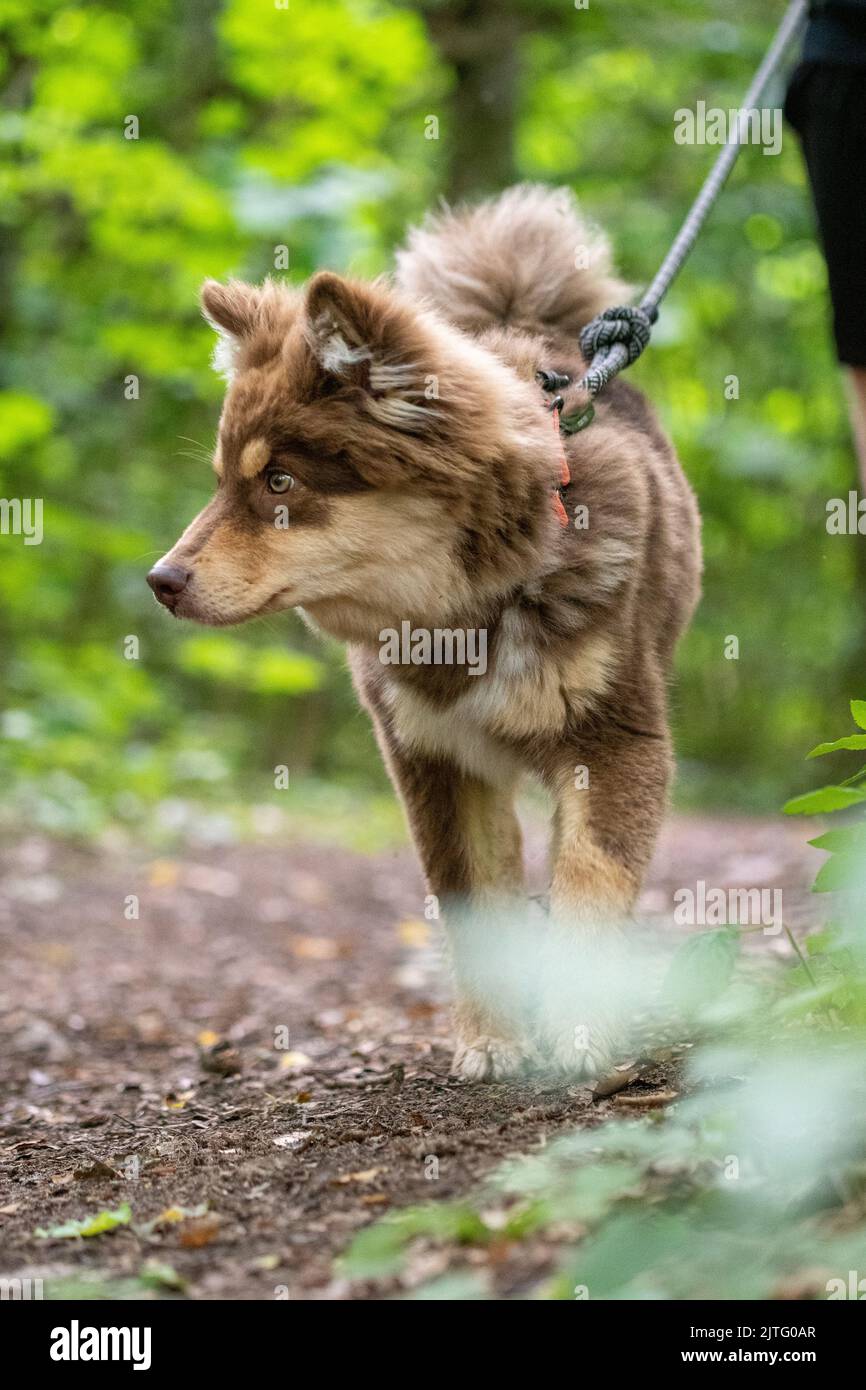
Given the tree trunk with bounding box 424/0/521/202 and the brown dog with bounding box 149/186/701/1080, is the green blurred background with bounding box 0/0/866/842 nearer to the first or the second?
the tree trunk with bounding box 424/0/521/202

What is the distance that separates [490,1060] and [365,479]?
5.38ft

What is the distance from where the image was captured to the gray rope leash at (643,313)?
4.29 meters

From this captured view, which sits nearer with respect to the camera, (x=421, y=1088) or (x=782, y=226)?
(x=421, y=1088)

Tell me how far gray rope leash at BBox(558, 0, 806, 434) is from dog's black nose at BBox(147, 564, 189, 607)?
52.1 inches

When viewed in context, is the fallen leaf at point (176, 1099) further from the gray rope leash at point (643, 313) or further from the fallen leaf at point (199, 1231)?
the gray rope leash at point (643, 313)

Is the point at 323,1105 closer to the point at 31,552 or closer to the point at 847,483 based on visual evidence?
the point at 31,552

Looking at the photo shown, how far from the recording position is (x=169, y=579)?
11.9 ft

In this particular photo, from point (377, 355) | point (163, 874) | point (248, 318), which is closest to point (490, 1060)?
point (377, 355)

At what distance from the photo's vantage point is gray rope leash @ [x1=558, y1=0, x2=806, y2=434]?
429 cm

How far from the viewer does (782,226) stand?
10.1 meters

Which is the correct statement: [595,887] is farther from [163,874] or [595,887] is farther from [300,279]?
[300,279]

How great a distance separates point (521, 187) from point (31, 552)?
6.79m

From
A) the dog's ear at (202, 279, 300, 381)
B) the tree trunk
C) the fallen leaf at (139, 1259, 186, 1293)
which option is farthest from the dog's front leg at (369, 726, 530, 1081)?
the tree trunk

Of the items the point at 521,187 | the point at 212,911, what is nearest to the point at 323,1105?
the point at 521,187
